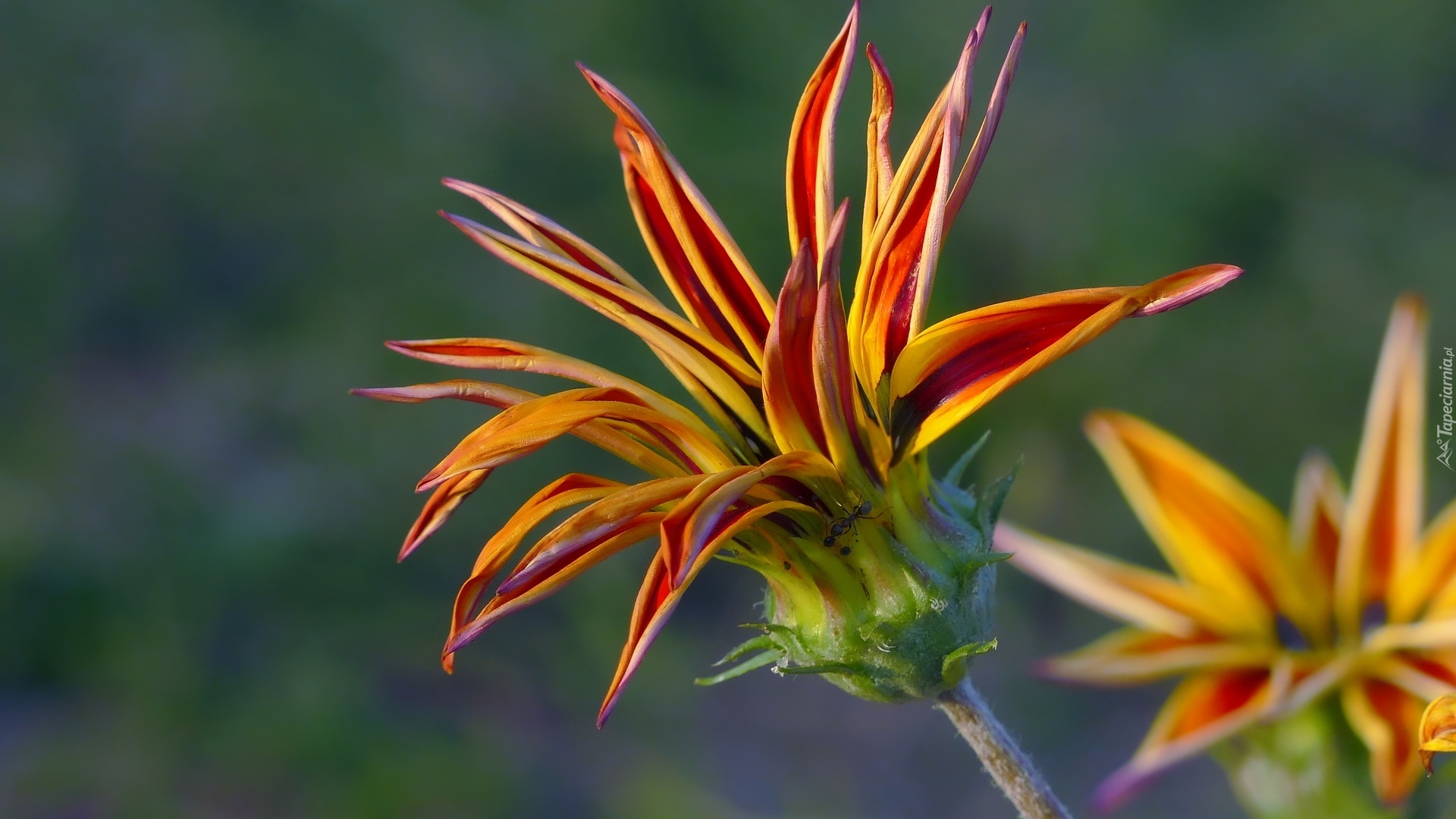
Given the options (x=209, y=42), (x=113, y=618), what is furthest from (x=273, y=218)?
(x=113, y=618)

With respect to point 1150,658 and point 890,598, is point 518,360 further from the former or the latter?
point 1150,658

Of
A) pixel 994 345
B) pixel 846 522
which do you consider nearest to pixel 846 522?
pixel 846 522

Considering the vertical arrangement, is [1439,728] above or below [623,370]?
above

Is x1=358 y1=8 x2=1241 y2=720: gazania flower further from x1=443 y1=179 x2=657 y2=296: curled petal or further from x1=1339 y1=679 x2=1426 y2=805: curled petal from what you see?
x1=1339 y1=679 x2=1426 y2=805: curled petal

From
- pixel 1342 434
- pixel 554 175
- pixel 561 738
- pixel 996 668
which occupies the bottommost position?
pixel 561 738

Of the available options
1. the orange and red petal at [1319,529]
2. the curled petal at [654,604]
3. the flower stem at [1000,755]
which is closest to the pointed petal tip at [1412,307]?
the orange and red petal at [1319,529]

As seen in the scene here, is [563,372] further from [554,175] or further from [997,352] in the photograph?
[554,175]

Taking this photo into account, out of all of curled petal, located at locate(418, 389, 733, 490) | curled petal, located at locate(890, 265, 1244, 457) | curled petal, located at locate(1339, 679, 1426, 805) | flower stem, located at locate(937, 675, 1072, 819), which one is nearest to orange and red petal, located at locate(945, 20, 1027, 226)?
curled petal, located at locate(890, 265, 1244, 457)
